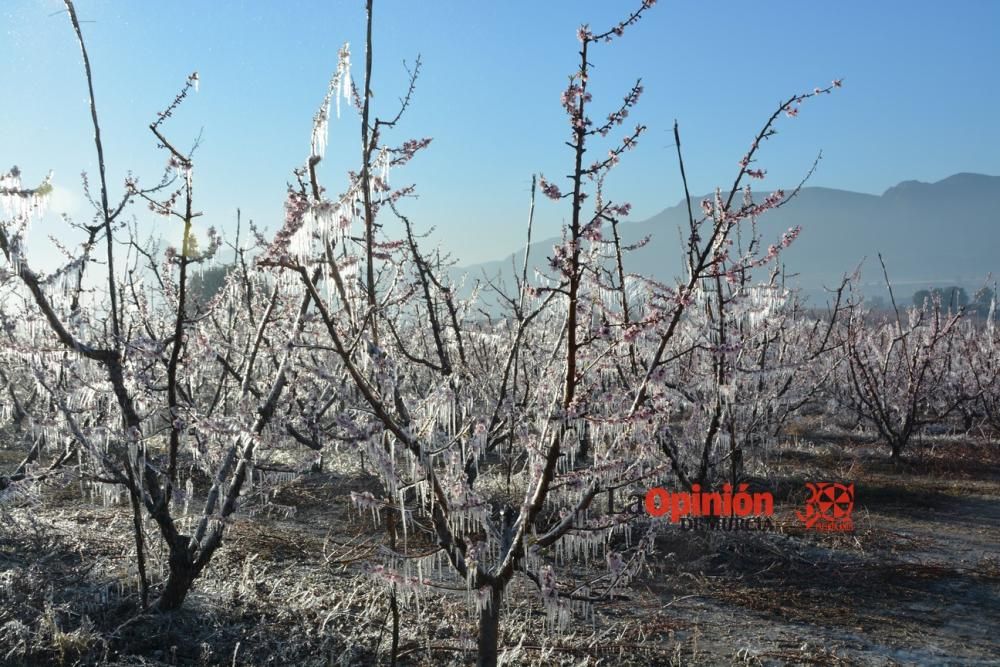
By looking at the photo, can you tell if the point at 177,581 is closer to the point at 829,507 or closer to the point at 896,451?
the point at 829,507

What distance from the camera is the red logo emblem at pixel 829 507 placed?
6836mm

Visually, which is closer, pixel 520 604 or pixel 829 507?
pixel 520 604

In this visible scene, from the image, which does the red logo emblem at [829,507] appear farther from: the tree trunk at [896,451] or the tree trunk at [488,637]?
the tree trunk at [488,637]

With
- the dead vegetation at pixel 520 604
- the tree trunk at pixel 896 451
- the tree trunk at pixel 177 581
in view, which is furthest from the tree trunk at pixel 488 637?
the tree trunk at pixel 896 451

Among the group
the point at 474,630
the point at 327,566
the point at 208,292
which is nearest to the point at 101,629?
the point at 327,566

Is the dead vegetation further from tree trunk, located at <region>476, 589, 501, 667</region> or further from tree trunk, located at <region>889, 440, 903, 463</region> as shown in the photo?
tree trunk, located at <region>889, 440, 903, 463</region>

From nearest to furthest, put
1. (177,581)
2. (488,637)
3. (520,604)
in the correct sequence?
(488,637), (177,581), (520,604)

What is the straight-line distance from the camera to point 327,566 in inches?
214

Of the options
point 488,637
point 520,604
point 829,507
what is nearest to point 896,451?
point 829,507

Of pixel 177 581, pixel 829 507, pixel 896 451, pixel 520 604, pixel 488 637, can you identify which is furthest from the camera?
pixel 896 451

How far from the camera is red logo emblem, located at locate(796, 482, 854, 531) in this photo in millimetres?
6836

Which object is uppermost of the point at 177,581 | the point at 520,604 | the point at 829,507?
the point at 177,581

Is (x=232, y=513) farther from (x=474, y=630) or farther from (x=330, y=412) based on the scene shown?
(x=330, y=412)

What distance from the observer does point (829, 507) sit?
24.2 ft
